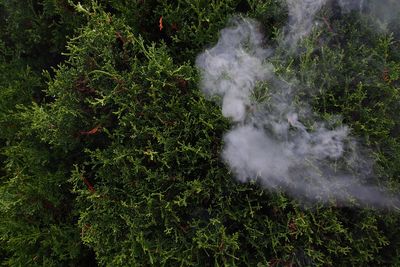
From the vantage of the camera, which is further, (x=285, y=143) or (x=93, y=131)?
(x=93, y=131)

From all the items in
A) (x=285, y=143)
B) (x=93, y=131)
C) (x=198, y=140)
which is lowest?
(x=93, y=131)

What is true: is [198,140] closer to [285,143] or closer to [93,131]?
[285,143]

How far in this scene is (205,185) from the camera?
254 centimetres

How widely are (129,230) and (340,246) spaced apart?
145 centimetres

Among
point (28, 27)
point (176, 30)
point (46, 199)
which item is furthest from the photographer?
point (28, 27)

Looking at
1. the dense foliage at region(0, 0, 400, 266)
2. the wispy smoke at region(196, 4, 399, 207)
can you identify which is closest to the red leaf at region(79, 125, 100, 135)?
the dense foliage at region(0, 0, 400, 266)

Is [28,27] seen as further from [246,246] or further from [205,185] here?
[246,246]

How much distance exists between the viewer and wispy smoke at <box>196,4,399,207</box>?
96.8 inches

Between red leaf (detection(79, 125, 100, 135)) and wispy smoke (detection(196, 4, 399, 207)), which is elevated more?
wispy smoke (detection(196, 4, 399, 207))

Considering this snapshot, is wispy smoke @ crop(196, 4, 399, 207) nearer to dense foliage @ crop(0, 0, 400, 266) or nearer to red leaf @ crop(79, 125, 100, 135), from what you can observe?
dense foliage @ crop(0, 0, 400, 266)

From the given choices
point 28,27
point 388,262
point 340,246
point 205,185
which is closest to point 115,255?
point 205,185

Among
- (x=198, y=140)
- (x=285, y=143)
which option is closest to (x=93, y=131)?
(x=198, y=140)

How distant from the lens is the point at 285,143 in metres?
2.50

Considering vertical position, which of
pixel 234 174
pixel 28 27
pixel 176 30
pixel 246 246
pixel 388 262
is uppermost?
pixel 176 30
